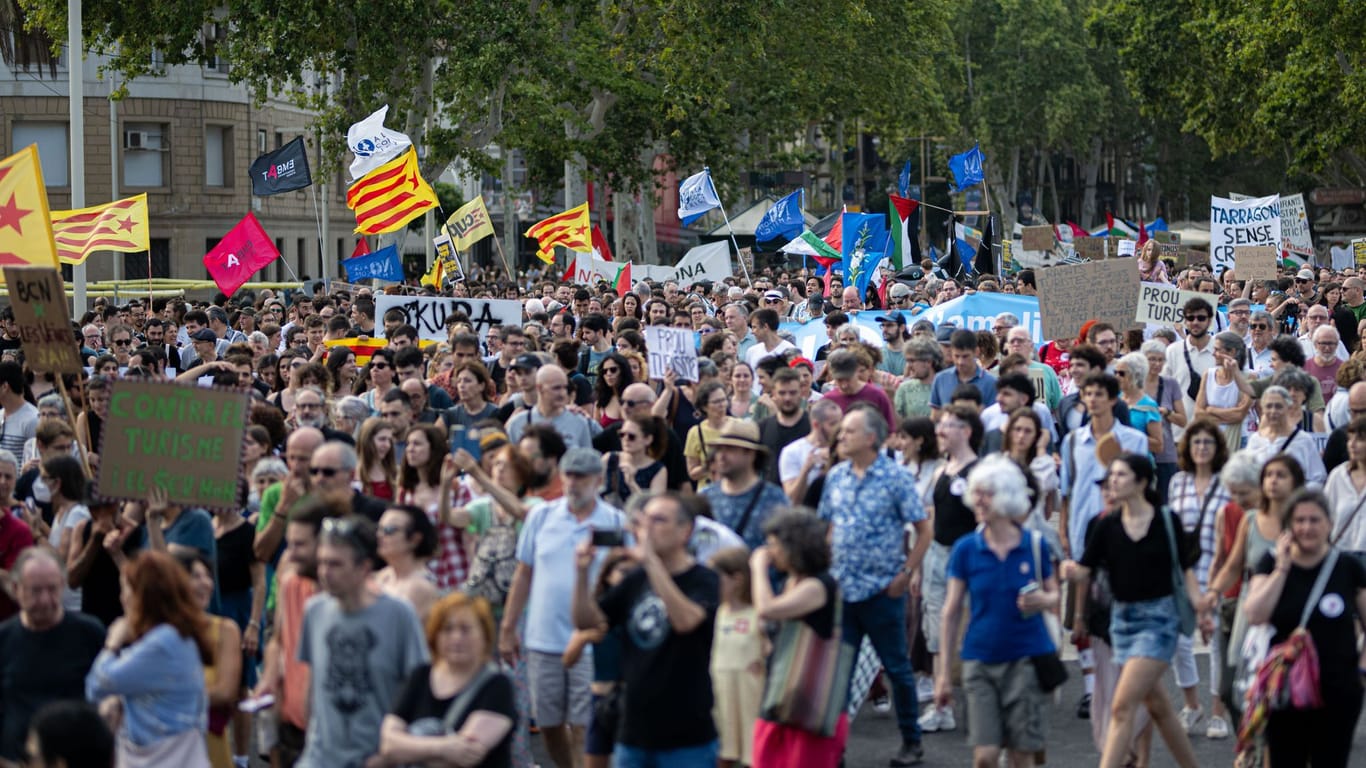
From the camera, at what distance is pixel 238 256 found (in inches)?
890

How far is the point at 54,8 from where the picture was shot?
3105 centimetres

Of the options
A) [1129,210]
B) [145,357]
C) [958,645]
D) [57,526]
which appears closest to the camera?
[958,645]

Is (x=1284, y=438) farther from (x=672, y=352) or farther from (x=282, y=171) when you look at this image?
(x=282, y=171)

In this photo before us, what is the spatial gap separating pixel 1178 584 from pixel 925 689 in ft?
7.38

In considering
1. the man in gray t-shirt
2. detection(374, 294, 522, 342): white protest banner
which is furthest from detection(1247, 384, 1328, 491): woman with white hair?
detection(374, 294, 522, 342): white protest banner

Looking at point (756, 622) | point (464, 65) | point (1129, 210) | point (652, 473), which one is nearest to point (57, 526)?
point (652, 473)

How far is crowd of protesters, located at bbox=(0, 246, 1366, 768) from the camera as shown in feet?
21.2

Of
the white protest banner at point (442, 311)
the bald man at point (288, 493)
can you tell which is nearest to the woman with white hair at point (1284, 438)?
the bald man at point (288, 493)

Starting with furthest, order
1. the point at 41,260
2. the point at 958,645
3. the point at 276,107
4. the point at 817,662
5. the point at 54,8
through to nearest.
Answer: the point at 276,107 < the point at 54,8 < the point at 41,260 < the point at 958,645 < the point at 817,662

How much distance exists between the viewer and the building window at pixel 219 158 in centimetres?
4784

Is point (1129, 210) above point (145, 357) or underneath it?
above

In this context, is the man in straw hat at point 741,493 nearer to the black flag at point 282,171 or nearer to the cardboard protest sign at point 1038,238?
the black flag at point 282,171

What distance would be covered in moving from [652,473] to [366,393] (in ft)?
11.6

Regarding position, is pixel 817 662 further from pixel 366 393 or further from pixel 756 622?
pixel 366 393
